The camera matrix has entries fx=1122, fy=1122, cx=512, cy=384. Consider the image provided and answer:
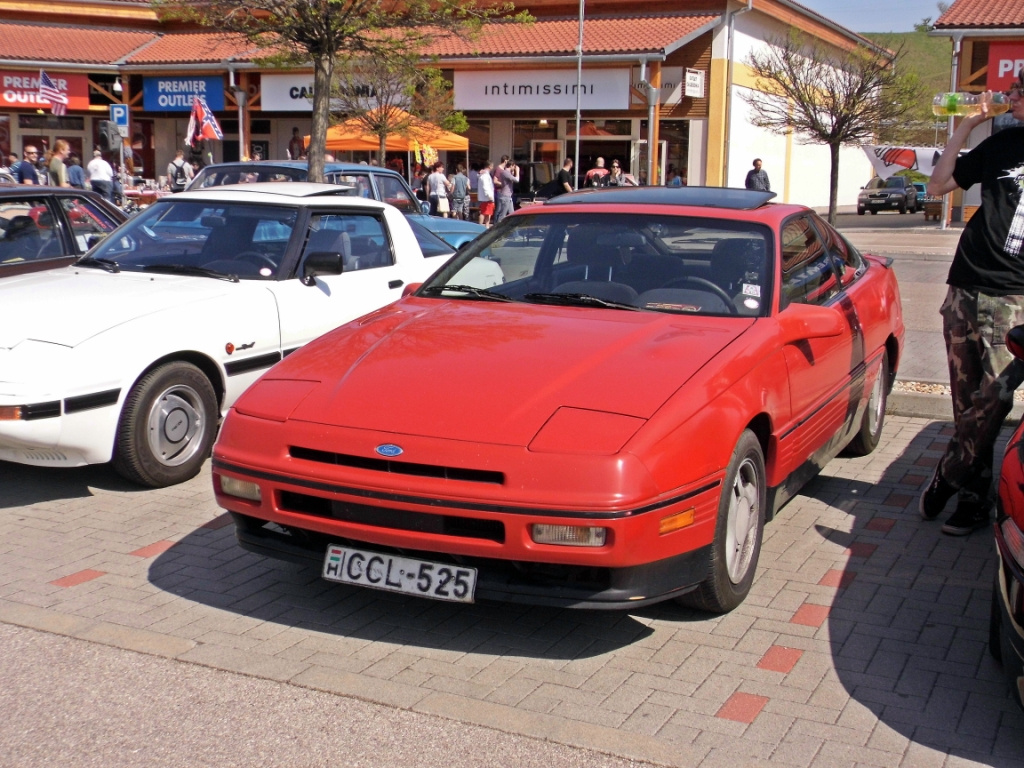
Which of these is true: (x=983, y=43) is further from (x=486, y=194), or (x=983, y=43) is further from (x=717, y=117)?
(x=486, y=194)

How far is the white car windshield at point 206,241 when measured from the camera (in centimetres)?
688

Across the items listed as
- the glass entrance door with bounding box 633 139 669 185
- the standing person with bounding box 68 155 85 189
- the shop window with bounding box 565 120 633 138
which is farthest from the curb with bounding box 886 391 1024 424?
the shop window with bounding box 565 120 633 138

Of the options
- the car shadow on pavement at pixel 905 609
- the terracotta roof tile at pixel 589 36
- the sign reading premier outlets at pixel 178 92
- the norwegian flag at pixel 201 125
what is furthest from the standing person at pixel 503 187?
the car shadow on pavement at pixel 905 609

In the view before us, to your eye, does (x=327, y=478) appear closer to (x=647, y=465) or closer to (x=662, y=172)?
(x=647, y=465)

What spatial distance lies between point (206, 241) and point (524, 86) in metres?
26.6

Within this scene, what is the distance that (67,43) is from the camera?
3703 centimetres

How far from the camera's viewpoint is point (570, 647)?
13.4 feet

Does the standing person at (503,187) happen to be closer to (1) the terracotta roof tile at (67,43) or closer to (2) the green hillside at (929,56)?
(1) the terracotta roof tile at (67,43)

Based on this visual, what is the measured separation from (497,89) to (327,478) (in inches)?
1190

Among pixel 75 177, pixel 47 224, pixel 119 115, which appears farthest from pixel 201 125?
pixel 47 224

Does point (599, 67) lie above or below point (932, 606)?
above

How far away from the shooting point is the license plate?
3840 millimetres

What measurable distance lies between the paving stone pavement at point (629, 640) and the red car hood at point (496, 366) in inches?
32.4

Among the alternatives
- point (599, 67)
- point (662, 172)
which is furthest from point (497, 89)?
point (662, 172)
